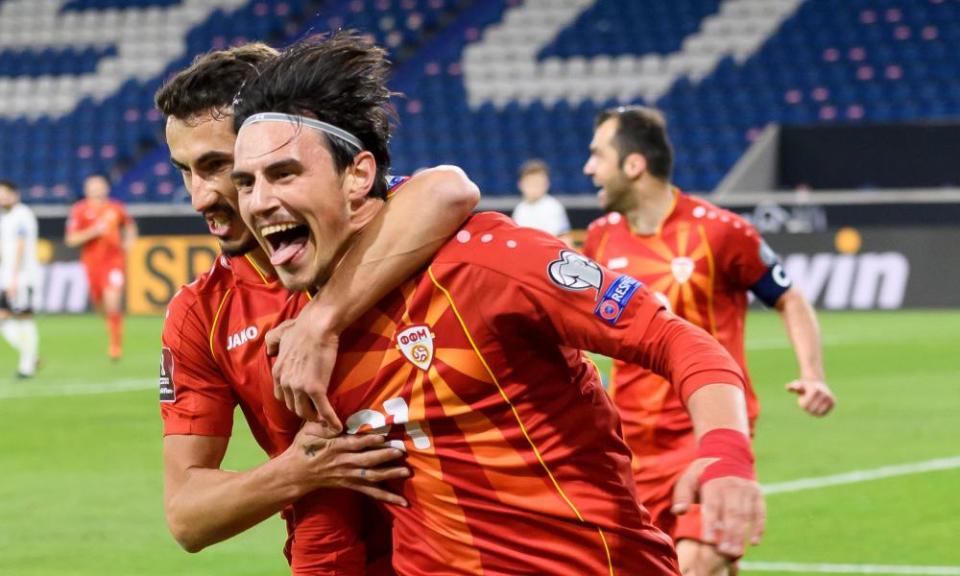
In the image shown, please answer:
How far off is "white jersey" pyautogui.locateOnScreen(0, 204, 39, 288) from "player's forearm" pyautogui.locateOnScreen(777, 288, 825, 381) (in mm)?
12687

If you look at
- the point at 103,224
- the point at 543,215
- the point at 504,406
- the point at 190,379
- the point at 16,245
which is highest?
the point at 504,406

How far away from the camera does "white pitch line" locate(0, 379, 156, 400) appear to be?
1496cm

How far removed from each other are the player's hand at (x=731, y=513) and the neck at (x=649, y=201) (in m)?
4.26

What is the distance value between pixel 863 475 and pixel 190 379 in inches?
270

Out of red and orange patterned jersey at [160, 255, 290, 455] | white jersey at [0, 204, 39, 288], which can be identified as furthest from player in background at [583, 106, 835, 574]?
white jersey at [0, 204, 39, 288]

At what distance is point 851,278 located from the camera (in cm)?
2194

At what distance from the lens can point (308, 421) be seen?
3.40 metres

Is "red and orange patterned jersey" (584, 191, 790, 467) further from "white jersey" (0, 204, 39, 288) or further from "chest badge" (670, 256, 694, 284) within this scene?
"white jersey" (0, 204, 39, 288)

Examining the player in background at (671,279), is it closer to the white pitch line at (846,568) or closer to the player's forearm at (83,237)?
the white pitch line at (846,568)

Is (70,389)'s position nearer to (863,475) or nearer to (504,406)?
(863,475)

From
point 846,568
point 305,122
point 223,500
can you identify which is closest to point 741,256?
point 846,568

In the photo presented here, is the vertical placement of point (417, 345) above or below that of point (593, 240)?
above

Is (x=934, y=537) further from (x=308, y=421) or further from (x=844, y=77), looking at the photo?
(x=844, y=77)

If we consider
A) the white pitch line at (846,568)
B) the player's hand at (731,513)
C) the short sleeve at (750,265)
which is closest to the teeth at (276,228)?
the player's hand at (731,513)
